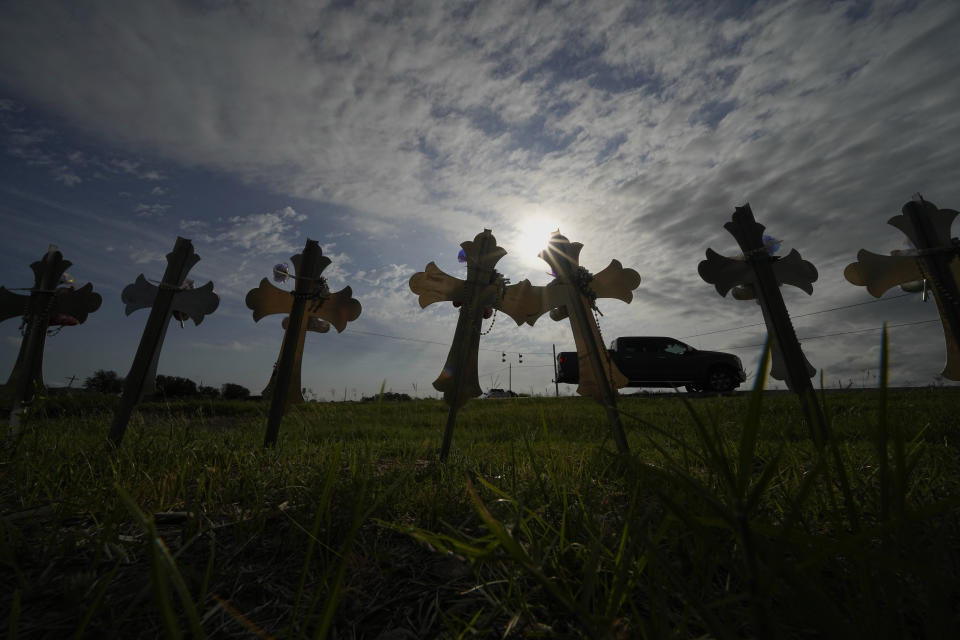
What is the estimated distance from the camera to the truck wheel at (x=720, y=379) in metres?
14.3

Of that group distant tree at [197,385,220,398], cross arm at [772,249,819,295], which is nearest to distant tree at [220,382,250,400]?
distant tree at [197,385,220,398]

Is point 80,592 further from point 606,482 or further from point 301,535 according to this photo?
point 606,482

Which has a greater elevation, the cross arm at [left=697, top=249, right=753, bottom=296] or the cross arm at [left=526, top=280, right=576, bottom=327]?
the cross arm at [left=697, top=249, right=753, bottom=296]

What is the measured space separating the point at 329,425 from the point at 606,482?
4597 millimetres

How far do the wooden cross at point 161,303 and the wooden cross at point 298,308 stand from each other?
44 cm

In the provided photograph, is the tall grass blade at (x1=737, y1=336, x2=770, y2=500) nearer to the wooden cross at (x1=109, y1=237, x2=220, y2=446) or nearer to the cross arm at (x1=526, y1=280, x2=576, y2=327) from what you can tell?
the cross arm at (x1=526, y1=280, x2=576, y2=327)

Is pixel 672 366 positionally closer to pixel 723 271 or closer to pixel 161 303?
pixel 723 271

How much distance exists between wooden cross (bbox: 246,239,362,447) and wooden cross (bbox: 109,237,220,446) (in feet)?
1.45

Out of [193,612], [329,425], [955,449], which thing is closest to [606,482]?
[193,612]

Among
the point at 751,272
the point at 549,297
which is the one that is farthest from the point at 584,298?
the point at 751,272

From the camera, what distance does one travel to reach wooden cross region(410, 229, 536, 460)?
324 centimetres

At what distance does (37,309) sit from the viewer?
13.6 feet

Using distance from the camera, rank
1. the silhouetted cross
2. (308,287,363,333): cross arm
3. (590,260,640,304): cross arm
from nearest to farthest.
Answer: the silhouetted cross → (590,260,640,304): cross arm → (308,287,363,333): cross arm

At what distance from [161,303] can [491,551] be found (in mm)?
3851
